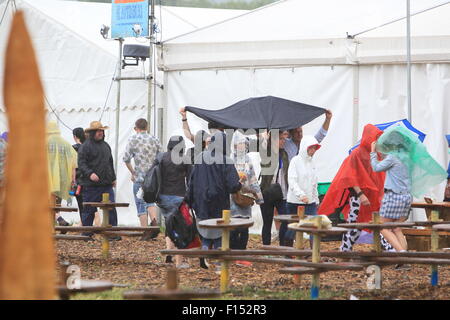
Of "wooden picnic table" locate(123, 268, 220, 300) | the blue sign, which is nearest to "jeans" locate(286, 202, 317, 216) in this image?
the blue sign

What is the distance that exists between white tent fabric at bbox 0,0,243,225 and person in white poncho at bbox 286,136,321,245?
4.24m

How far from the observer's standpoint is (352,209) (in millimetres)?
11172

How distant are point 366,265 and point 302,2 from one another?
7273 mm

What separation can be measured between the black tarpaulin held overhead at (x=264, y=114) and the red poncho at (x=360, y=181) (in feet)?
5.19

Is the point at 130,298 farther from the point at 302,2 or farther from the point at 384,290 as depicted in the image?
the point at 302,2

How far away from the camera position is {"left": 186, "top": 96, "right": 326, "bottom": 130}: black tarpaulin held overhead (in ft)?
41.7

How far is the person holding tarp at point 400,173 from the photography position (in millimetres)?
10727

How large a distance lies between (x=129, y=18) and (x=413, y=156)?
19.9 ft

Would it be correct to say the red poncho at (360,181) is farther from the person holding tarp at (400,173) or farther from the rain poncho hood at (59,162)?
the rain poncho hood at (59,162)

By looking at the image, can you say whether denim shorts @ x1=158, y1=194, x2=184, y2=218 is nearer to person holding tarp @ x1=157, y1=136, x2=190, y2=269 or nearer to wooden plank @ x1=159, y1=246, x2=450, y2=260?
person holding tarp @ x1=157, y1=136, x2=190, y2=269

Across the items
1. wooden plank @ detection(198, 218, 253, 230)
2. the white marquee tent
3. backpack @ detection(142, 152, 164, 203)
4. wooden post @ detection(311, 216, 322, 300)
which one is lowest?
wooden post @ detection(311, 216, 322, 300)

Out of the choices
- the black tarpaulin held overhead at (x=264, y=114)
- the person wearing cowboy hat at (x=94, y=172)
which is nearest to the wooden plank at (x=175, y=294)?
the black tarpaulin held overhead at (x=264, y=114)

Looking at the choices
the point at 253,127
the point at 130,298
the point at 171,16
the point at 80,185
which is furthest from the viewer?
the point at 171,16
